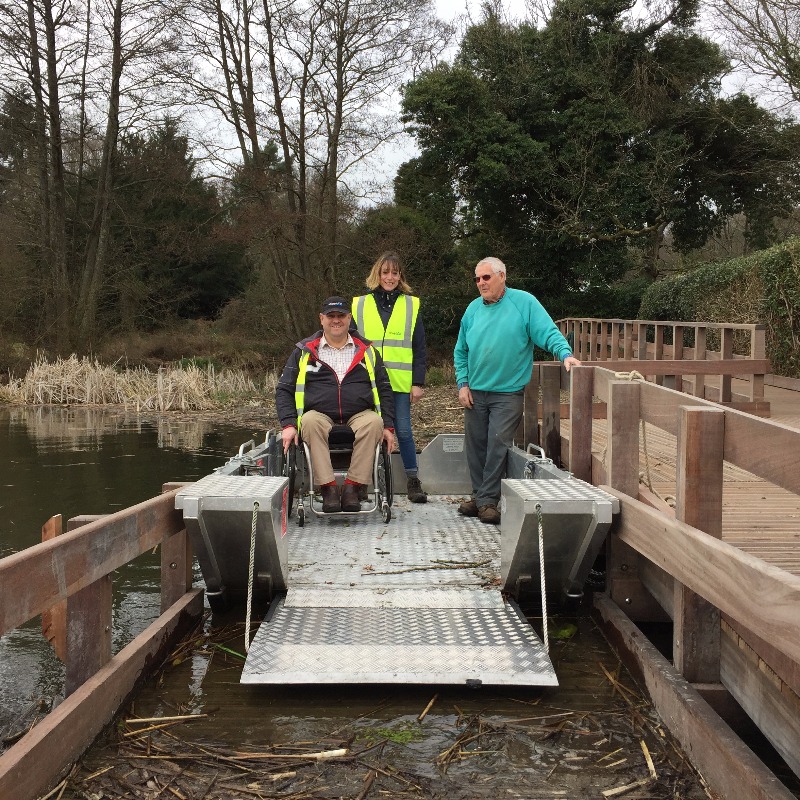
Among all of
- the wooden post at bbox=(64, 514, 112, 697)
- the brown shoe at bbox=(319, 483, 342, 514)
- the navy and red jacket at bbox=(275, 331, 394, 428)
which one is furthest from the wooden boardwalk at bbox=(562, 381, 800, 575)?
the wooden post at bbox=(64, 514, 112, 697)

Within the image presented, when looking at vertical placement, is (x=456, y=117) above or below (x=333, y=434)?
above

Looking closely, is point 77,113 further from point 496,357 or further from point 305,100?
point 496,357

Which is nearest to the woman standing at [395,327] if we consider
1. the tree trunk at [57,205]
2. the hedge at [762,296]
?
the hedge at [762,296]

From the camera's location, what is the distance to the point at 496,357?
5.74 metres

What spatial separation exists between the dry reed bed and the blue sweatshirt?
12486 mm

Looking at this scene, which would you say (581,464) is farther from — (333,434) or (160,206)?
(160,206)

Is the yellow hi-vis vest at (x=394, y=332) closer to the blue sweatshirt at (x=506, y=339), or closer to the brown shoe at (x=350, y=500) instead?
the blue sweatshirt at (x=506, y=339)

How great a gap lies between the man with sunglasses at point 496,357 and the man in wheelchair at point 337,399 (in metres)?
0.57

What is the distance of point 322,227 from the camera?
23.0 meters

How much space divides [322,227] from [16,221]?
8162 mm

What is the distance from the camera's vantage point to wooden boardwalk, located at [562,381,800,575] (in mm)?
4129

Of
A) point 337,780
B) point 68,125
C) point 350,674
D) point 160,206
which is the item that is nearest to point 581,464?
point 350,674

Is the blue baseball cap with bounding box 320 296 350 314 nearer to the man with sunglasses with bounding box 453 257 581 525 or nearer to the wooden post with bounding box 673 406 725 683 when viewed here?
the man with sunglasses with bounding box 453 257 581 525

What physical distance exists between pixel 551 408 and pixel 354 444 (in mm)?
1515
